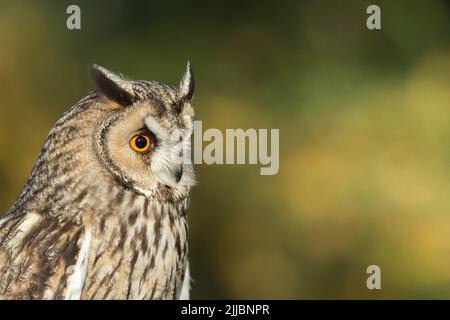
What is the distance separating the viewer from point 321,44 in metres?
6.02

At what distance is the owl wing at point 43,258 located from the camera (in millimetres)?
2523

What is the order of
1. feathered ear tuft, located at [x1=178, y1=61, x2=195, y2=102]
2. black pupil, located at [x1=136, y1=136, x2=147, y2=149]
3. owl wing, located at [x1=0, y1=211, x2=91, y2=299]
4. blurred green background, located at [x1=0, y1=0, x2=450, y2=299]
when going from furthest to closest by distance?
blurred green background, located at [x1=0, y1=0, x2=450, y2=299] → feathered ear tuft, located at [x1=178, y1=61, x2=195, y2=102] → black pupil, located at [x1=136, y1=136, x2=147, y2=149] → owl wing, located at [x1=0, y1=211, x2=91, y2=299]

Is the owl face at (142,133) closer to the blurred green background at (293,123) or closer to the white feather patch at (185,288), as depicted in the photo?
the white feather patch at (185,288)

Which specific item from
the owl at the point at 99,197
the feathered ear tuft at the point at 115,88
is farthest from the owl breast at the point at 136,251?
the feathered ear tuft at the point at 115,88

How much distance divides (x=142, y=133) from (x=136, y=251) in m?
0.45

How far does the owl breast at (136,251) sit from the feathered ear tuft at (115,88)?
362 millimetres

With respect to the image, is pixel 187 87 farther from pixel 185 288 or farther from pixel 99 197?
pixel 185 288

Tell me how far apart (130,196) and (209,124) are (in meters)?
2.85

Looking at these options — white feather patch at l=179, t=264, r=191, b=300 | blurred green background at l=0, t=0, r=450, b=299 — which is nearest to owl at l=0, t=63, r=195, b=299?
white feather patch at l=179, t=264, r=191, b=300

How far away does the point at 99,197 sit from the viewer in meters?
2.62

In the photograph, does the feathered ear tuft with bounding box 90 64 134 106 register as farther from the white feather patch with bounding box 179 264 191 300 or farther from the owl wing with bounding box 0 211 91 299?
the white feather patch with bounding box 179 264 191 300

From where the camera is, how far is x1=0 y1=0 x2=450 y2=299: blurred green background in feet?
17.5

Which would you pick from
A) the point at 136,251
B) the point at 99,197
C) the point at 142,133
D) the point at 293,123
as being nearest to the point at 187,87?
the point at 142,133

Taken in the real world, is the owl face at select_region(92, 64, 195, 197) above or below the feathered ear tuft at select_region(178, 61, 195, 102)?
below
